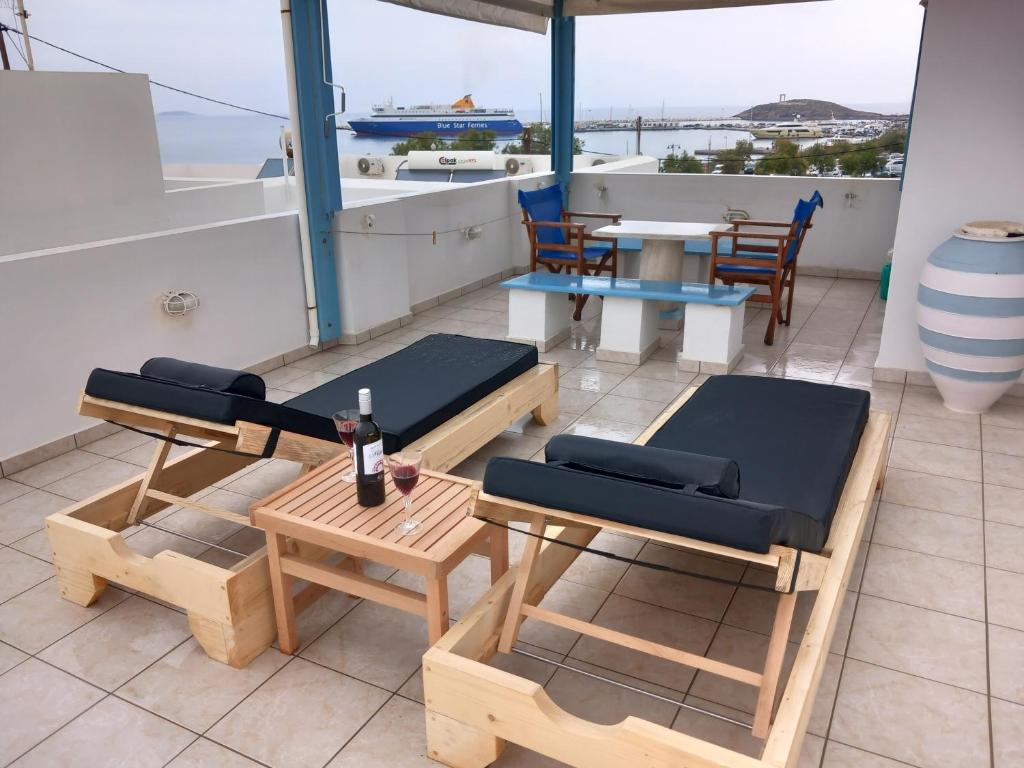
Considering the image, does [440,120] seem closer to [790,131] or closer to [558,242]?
[790,131]

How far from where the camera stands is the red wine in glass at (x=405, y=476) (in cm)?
223

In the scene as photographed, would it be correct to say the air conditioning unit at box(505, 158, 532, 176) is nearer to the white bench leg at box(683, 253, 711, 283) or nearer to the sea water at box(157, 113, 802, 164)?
the sea water at box(157, 113, 802, 164)

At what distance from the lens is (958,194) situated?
441 cm

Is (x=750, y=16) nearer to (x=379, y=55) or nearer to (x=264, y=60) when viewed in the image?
(x=264, y=60)

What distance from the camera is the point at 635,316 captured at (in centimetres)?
516

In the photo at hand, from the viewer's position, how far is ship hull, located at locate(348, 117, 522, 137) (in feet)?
63.3

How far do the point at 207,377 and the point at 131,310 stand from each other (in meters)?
1.78

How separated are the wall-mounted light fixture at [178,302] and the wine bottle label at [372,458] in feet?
8.17

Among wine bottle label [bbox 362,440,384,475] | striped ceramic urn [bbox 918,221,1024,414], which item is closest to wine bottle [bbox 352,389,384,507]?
wine bottle label [bbox 362,440,384,475]

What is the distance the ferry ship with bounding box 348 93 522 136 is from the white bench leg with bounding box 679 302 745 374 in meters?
14.9

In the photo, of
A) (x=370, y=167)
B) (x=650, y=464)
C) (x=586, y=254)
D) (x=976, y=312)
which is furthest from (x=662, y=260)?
(x=370, y=167)

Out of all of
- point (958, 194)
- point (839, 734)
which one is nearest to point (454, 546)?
point (839, 734)

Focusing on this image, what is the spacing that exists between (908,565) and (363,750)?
6.64ft

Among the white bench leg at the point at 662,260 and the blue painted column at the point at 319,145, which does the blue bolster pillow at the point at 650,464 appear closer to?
the blue painted column at the point at 319,145
